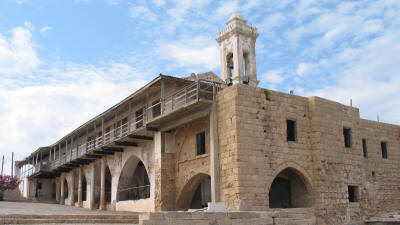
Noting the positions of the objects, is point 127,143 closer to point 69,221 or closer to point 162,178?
point 162,178

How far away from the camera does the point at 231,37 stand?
34562 millimetres

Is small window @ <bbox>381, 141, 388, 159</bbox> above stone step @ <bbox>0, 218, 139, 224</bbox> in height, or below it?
above

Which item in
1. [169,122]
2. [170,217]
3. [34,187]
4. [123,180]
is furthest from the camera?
[34,187]

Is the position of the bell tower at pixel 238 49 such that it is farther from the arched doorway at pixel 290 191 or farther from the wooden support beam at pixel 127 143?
the arched doorway at pixel 290 191

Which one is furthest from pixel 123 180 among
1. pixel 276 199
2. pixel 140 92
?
pixel 276 199

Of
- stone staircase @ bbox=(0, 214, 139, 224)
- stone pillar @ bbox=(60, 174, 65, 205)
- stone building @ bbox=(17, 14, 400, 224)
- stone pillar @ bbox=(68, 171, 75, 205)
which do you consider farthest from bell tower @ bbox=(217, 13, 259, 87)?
stone staircase @ bbox=(0, 214, 139, 224)

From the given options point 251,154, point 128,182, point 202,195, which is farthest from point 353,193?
point 128,182

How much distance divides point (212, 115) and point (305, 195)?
17.0ft

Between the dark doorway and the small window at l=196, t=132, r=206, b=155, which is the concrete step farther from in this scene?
the small window at l=196, t=132, r=206, b=155

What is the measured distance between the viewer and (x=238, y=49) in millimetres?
33938

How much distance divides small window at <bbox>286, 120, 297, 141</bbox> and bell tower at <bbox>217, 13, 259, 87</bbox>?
50.3ft

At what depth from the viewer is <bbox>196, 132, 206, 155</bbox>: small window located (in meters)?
18.8

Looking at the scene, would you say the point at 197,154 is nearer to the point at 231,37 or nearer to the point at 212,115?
the point at 212,115

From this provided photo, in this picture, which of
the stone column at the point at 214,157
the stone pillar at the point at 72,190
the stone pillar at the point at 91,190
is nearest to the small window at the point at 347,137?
the stone column at the point at 214,157
